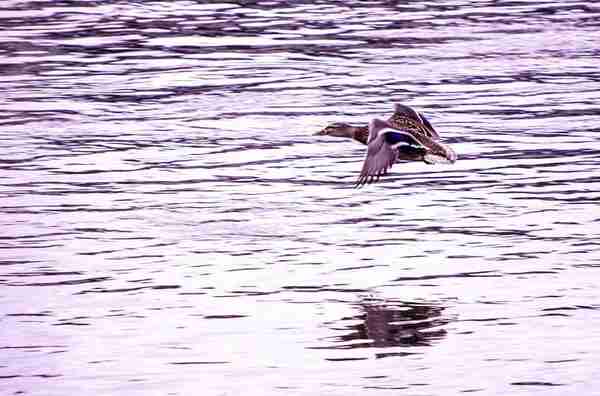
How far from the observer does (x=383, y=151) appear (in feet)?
48.0

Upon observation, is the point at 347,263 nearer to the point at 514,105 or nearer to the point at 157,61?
the point at 514,105

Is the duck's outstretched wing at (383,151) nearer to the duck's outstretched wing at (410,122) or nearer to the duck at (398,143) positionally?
the duck at (398,143)

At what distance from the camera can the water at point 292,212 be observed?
1164 cm

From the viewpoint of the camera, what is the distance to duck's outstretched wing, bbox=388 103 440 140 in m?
15.8

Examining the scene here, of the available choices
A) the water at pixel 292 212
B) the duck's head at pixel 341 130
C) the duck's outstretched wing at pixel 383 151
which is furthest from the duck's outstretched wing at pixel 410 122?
the duck's head at pixel 341 130

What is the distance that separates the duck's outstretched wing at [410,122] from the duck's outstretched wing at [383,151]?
444mm

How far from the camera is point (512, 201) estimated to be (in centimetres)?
1642

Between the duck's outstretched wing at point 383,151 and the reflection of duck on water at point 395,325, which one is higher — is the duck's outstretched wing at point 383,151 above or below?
above

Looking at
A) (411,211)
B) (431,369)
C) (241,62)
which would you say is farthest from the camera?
(241,62)

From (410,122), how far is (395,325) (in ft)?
13.2

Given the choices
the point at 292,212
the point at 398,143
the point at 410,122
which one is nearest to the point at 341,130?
the point at 410,122

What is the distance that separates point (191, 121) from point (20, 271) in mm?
6861

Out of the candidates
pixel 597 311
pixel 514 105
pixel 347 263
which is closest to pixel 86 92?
pixel 514 105

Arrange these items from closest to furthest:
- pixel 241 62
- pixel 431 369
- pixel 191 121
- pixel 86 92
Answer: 1. pixel 431 369
2. pixel 191 121
3. pixel 86 92
4. pixel 241 62
